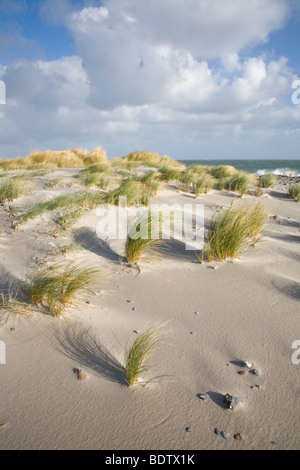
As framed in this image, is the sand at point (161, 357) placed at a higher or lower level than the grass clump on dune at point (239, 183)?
lower

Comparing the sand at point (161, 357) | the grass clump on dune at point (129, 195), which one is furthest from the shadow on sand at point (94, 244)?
the grass clump on dune at point (129, 195)

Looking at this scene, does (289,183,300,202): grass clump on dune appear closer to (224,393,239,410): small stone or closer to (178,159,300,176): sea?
(178,159,300,176): sea

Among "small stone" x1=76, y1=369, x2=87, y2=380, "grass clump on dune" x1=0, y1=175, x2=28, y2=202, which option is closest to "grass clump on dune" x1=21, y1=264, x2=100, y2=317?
"small stone" x1=76, y1=369, x2=87, y2=380

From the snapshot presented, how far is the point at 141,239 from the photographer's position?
3.18m

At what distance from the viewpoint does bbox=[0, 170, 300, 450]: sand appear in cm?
148

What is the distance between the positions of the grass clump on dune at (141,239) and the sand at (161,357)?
13 centimetres

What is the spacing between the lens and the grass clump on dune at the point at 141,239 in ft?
10.5

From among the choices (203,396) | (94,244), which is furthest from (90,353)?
(94,244)

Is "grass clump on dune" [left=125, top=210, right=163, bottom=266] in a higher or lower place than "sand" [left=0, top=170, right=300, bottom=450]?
higher

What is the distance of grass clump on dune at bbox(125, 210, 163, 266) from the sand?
0.13 meters

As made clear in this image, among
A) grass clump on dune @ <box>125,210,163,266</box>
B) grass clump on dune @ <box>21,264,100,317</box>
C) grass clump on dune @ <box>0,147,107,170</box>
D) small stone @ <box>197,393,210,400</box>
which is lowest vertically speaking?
small stone @ <box>197,393,210,400</box>

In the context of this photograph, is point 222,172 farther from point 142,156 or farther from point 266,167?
point 266,167

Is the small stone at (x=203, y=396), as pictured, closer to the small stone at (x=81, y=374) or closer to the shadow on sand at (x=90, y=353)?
the shadow on sand at (x=90, y=353)
